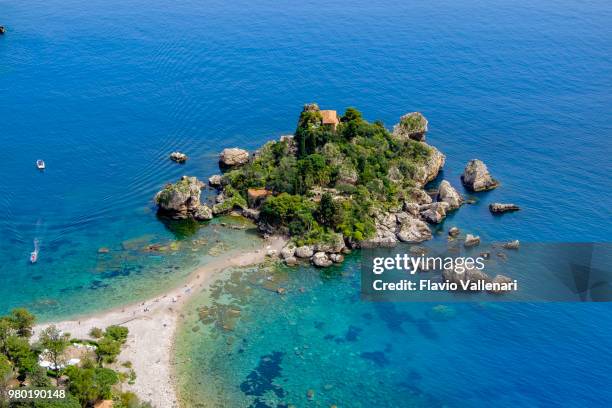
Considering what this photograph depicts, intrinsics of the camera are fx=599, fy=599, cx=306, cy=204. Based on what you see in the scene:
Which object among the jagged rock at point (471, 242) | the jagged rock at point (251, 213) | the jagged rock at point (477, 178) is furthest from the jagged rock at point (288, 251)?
the jagged rock at point (477, 178)

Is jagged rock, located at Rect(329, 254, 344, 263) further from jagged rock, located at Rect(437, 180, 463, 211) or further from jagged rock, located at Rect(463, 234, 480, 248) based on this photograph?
jagged rock, located at Rect(437, 180, 463, 211)

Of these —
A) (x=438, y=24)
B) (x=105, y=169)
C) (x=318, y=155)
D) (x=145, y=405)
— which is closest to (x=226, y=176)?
(x=318, y=155)

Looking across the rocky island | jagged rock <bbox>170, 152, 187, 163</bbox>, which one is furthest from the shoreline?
jagged rock <bbox>170, 152, 187, 163</bbox>

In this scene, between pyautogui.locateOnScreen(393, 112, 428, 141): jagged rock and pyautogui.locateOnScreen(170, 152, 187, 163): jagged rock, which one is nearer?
pyautogui.locateOnScreen(170, 152, 187, 163): jagged rock

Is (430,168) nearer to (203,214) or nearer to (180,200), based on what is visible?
(203,214)

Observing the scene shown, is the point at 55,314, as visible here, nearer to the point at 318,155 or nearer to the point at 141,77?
the point at 318,155

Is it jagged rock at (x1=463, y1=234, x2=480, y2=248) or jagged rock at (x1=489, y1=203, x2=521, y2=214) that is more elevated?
jagged rock at (x1=489, y1=203, x2=521, y2=214)
